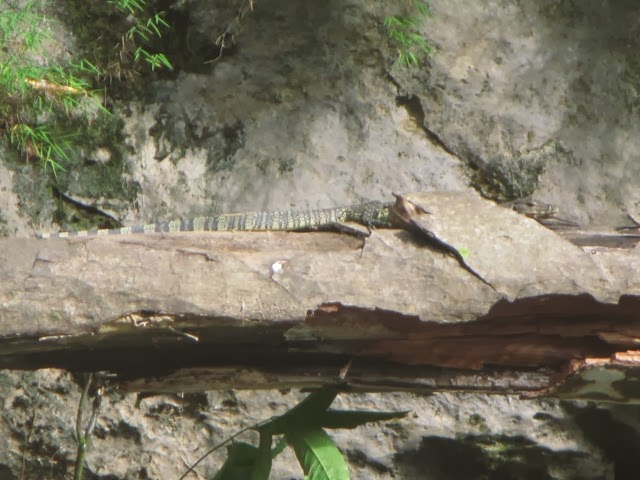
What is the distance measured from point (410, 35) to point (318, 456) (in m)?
2.81

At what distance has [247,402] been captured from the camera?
11.9 ft

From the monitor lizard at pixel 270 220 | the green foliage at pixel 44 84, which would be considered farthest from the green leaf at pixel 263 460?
the green foliage at pixel 44 84

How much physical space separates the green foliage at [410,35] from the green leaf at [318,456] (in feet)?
8.72

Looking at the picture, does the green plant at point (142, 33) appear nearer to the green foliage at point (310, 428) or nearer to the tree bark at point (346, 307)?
the tree bark at point (346, 307)

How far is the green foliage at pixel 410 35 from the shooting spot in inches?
170

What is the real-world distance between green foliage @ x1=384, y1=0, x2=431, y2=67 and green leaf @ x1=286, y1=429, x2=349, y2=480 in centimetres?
266

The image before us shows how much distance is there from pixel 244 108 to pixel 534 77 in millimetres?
1605

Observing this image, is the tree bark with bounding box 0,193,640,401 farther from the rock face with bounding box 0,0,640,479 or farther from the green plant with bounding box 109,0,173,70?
the green plant with bounding box 109,0,173,70

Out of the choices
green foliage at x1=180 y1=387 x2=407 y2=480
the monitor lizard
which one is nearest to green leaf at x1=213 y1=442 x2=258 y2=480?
green foliage at x1=180 y1=387 x2=407 y2=480

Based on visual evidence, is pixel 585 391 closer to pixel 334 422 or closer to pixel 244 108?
pixel 334 422

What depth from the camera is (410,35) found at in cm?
434

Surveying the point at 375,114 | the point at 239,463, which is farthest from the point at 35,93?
the point at 239,463

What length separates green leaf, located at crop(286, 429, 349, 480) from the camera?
2.10 meters

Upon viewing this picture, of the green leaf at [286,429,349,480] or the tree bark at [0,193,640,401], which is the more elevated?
the tree bark at [0,193,640,401]
